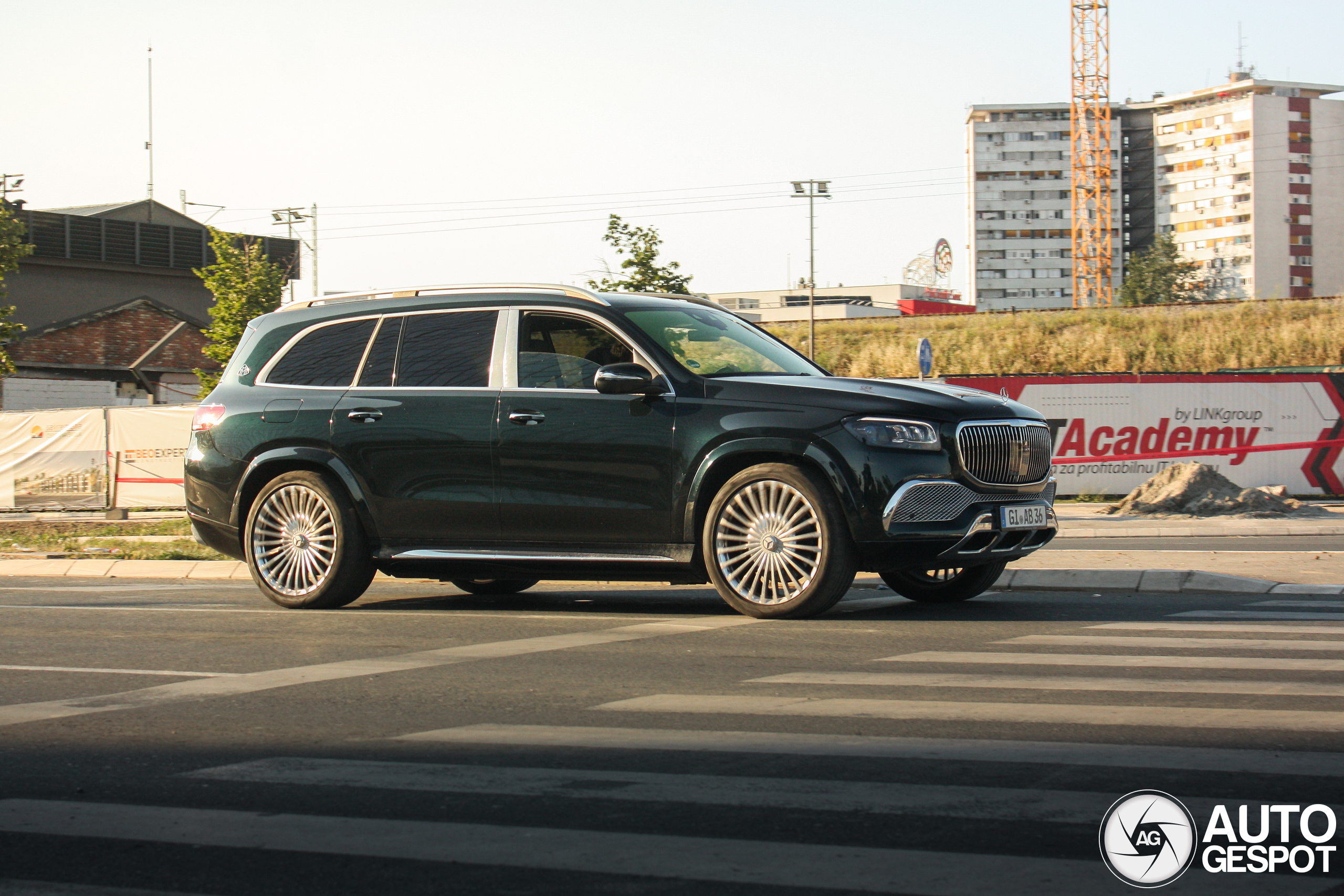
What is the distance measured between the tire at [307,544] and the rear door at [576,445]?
46.7 inches

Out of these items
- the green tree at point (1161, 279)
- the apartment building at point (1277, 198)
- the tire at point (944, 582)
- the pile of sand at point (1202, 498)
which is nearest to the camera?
the tire at point (944, 582)

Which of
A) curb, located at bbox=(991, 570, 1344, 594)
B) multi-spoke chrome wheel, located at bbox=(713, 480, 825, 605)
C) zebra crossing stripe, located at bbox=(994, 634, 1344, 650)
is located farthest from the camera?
curb, located at bbox=(991, 570, 1344, 594)

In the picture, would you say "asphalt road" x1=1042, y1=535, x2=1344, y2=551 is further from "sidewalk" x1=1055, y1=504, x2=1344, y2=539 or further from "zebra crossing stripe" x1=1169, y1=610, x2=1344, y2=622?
"zebra crossing stripe" x1=1169, y1=610, x2=1344, y2=622

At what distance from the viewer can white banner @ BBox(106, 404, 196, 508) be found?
2492 cm

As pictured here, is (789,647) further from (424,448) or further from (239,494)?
(239,494)

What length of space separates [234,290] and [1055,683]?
38.8m

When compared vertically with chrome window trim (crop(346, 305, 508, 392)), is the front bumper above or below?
below

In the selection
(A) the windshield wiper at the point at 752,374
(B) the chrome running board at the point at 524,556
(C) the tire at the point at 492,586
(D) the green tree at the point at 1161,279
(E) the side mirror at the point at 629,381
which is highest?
(D) the green tree at the point at 1161,279

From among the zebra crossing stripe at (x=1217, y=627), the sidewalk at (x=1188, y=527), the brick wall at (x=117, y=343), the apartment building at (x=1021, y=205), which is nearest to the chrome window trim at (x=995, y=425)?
the zebra crossing stripe at (x=1217, y=627)

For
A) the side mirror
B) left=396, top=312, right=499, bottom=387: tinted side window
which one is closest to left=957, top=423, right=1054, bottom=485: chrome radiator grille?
the side mirror

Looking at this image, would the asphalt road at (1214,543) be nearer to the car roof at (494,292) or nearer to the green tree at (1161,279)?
the car roof at (494,292)

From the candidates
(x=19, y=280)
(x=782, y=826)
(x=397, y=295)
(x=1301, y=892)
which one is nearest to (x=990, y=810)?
(x=782, y=826)

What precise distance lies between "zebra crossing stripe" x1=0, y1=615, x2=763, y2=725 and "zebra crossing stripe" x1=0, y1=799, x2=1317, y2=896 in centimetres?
178

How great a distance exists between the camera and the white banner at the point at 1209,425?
2472 centimetres
